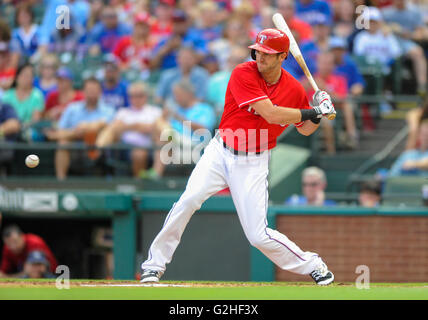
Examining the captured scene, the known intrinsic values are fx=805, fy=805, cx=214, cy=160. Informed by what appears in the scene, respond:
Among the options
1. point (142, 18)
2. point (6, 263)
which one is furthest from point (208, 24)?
point (6, 263)

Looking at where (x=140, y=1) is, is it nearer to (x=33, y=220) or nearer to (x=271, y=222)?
(x=33, y=220)

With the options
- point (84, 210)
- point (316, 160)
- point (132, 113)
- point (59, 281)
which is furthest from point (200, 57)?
point (59, 281)

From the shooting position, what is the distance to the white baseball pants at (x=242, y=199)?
5684 millimetres

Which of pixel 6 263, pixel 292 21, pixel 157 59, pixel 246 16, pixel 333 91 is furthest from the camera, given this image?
pixel 246 16

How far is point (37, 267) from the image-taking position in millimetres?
8211

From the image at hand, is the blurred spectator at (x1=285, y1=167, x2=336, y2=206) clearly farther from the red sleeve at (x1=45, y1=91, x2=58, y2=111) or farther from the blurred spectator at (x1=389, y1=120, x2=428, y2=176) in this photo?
the red sleeve at (x1=45, y1=91, x2=58, y2=111)

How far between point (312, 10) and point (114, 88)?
302cm

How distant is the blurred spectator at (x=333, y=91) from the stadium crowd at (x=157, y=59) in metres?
0.01

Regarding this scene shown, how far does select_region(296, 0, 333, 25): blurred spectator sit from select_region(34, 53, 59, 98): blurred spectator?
132 inches

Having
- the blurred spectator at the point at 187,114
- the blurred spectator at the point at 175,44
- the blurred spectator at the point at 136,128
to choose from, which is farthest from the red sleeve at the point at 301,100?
the blurred spectator at the point at 175,44

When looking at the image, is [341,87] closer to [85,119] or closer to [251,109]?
[85,119]

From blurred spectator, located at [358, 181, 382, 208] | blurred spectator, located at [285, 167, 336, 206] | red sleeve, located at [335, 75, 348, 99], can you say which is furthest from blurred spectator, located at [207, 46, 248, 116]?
blurred spectator, located at [358, 181, 382, 208]

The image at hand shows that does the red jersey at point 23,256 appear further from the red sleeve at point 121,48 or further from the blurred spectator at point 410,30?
the blurred spectator at point 410,30

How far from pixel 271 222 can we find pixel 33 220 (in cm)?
295
